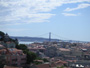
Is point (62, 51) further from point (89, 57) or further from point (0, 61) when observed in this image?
point (0, 61)

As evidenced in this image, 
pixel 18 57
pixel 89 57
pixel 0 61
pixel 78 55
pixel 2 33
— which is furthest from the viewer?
pixel 78 55

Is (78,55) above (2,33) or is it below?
below

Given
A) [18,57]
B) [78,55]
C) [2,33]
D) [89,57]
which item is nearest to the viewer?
[18,57]

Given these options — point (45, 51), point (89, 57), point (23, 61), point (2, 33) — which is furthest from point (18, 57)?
point (45, 51)

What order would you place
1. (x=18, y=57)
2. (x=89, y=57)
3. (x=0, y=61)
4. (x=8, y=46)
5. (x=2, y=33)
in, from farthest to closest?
(x=89, y=57) < (x=2, y=33) < (x=8, y=46) < (x=18, y=57) < (x=0, y=61)

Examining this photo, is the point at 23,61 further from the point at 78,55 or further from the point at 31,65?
the point at 78,55

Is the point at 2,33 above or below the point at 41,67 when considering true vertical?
above

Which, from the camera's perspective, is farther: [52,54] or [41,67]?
[52,54]

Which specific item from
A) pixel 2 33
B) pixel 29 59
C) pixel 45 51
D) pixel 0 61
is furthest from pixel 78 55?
pixel 0 61

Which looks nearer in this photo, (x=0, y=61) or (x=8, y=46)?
(x=0, y=61)
